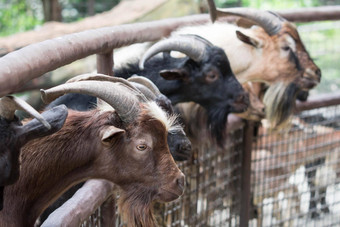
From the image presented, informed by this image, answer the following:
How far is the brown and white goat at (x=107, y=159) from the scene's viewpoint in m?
2.34

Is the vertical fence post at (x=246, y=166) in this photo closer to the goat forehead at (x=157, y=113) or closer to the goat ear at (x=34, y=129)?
the goat forehead at (x=157, y=113)

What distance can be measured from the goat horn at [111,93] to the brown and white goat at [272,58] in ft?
7.20

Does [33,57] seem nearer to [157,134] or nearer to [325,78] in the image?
[157,134]

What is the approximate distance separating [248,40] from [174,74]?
973 mm

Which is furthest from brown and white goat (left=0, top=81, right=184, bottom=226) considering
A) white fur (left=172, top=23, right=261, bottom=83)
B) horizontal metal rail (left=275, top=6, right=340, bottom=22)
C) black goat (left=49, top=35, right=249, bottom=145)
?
horizontal metal rail (left=275, top=6, right=340, bottom=22)

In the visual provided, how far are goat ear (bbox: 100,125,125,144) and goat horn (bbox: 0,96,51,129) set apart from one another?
1.79ft

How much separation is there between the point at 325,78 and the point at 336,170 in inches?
160

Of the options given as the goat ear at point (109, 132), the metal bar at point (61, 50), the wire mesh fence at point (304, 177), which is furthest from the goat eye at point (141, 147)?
the wire mesh fence at point (304, 177)

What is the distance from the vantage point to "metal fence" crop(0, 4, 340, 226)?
223cm

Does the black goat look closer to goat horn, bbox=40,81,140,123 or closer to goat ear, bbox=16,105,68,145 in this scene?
goat horn, bbox=40,81,140,123

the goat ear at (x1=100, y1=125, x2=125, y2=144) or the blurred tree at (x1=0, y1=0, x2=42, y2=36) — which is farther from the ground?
the goat ear at (x1=100, y1=125, x2=125, y2=144)

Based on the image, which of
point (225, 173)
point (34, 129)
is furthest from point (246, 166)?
point (34, 129)

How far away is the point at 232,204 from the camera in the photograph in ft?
13.8

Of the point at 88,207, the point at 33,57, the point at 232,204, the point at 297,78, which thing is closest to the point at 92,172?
the point at 88,207
